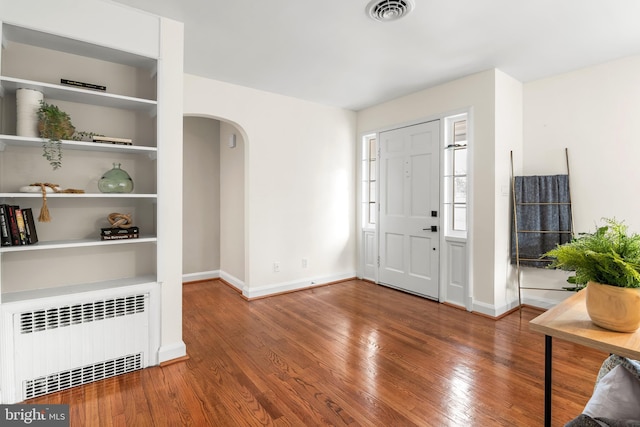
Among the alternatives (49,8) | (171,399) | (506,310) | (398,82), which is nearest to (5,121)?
(49,8)

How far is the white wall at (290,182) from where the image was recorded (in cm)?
387

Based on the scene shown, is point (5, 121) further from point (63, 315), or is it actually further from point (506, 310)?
point (506, 310)

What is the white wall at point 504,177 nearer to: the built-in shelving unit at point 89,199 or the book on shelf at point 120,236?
the built-in shelving unit at point 89,199

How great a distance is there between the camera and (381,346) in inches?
107

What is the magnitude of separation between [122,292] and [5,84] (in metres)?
1.52

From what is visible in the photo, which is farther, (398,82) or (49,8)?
(398,82)

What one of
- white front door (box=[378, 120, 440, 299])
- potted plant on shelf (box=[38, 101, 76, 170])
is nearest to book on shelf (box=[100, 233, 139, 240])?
potted plant on shelf (box=[38, 101, 76, 170])

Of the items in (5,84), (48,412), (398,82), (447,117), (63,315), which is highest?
(398,82)

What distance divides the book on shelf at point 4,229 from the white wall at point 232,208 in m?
2.43

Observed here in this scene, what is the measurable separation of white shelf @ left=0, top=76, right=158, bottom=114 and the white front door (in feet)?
9.88

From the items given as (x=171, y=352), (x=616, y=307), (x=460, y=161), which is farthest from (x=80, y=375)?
(x=460, y=161)

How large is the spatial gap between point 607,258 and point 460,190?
2.66 metres

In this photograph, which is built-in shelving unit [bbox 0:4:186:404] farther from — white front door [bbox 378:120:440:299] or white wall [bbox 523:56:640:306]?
white wall [bbox 523:56:640:306]

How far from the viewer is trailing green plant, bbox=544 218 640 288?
1190mm
